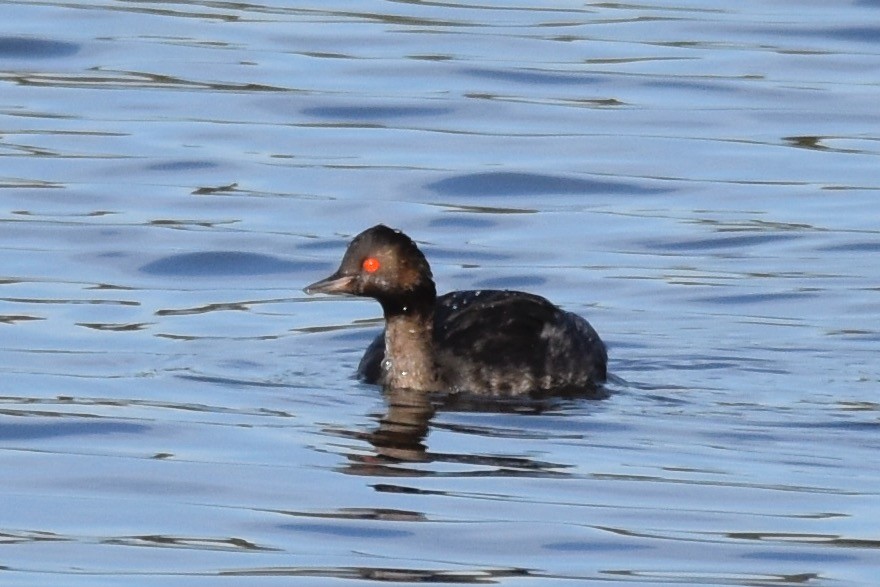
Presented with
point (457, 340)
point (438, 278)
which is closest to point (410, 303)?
point (457, 340)

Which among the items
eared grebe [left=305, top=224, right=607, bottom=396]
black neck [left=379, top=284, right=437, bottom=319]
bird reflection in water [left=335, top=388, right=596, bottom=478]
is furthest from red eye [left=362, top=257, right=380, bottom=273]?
bird reflection in water [left=335, top=388, right=596, bottom=478]

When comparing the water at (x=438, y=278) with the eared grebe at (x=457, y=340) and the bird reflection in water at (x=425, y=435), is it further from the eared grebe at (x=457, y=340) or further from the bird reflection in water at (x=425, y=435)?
the eared grebe at (x=457, y=340)

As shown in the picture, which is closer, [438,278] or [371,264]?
Result: [371,264]

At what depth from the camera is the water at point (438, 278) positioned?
9.52 metres

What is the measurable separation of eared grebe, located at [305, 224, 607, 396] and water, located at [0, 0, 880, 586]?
238 millimetres

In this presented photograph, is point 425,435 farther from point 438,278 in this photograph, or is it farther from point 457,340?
point 438,278

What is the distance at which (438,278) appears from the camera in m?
15.7

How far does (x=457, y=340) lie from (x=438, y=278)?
2903 mm

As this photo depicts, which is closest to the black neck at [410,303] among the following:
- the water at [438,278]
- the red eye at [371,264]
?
the red eye at [371,264]

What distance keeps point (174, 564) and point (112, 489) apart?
4.12ft

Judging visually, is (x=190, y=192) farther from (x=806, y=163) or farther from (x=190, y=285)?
(x=806, y=163)

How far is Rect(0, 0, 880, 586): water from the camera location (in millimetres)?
9516

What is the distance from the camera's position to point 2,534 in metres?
9.41

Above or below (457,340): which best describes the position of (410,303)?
above
